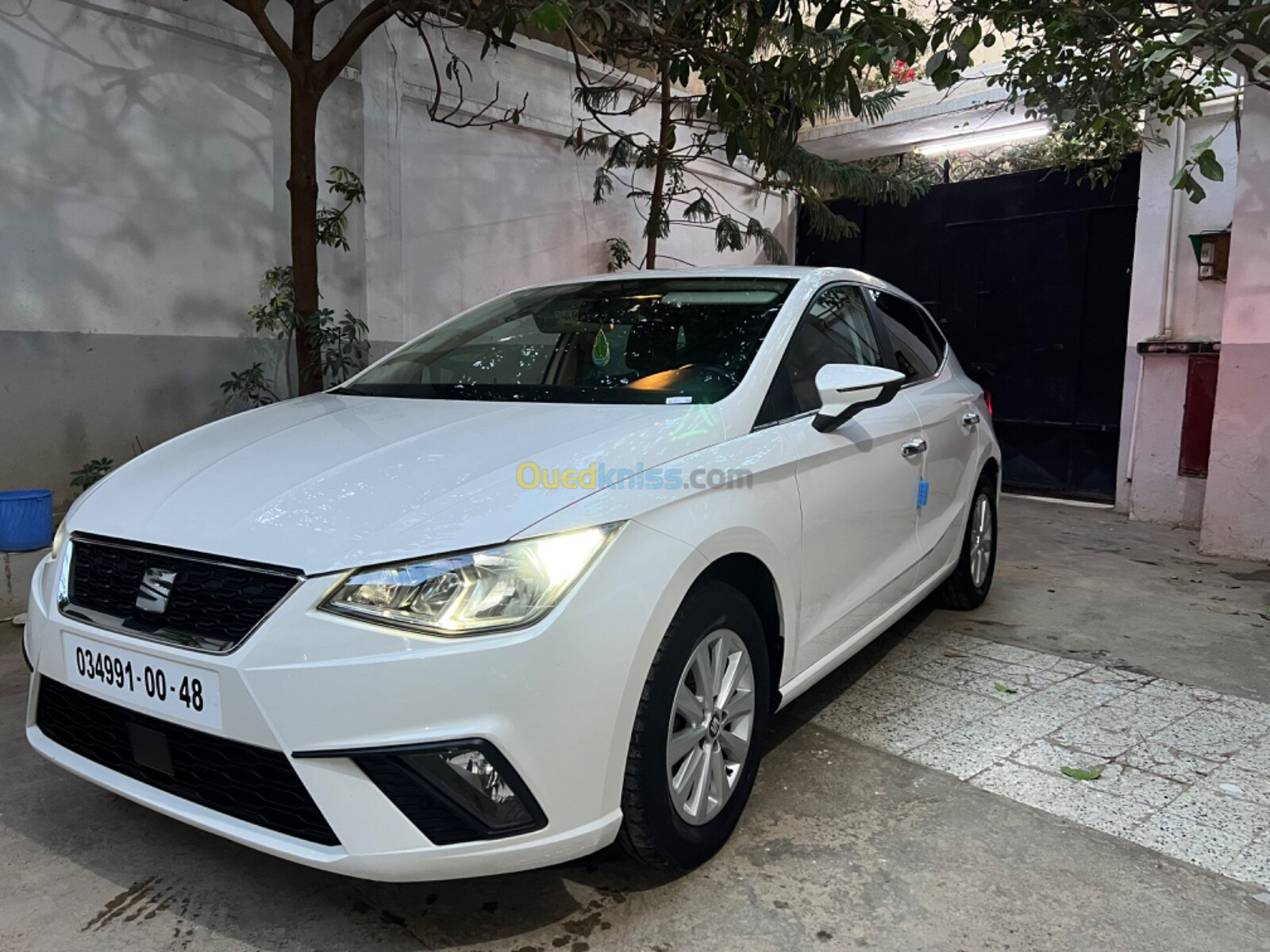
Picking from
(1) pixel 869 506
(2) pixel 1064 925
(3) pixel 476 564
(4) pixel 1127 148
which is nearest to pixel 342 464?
(3) pixel 476 564

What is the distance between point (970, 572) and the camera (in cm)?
414

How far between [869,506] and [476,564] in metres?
1.50

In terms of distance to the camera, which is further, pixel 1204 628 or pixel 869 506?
pixel 1204 628

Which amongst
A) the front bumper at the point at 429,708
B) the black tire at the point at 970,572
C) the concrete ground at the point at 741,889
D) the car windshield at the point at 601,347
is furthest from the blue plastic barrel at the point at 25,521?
the black tire at the point at 970,572

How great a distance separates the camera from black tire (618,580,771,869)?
6.08ft

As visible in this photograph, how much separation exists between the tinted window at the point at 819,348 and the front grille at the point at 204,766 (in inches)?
Result: 53.6

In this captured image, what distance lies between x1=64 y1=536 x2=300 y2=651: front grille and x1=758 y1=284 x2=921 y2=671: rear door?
1.25m

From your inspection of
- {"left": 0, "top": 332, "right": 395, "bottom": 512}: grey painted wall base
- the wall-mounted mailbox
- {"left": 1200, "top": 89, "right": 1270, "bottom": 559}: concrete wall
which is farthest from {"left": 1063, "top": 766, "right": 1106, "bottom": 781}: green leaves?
the wall-mounted mailbox

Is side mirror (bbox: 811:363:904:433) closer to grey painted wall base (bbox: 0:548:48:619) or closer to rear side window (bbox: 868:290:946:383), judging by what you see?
rear side window (bbox: 868:290:946:383)

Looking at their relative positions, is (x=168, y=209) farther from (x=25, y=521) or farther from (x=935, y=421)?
(x=935, y=421)

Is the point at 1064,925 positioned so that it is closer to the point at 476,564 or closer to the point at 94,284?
the point at 476,564

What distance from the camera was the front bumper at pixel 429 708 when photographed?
63.8 inches

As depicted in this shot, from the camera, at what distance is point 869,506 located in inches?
110

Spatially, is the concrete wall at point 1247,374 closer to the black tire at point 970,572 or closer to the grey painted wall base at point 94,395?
the black tire at point 970,572
